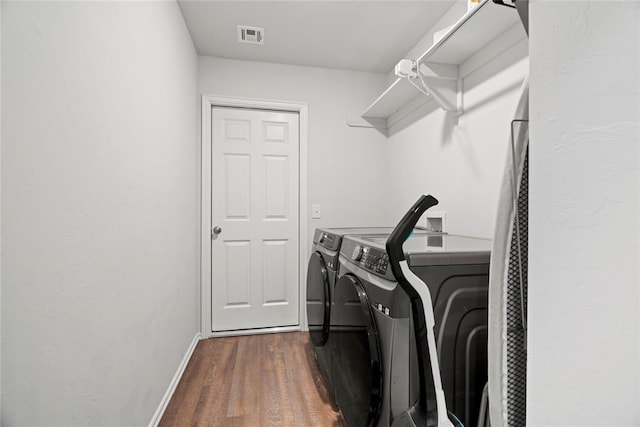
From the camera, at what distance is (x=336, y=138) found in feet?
9.24

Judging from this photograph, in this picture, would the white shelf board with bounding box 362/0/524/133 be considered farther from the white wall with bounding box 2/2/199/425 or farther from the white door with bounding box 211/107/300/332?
the white wall with bounding box 2/2/199/425

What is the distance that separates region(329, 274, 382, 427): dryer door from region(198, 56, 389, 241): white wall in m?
1.43

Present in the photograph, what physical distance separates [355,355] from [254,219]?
1739 millimetres

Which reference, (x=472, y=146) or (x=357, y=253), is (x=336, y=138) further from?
(x=357, y=253)

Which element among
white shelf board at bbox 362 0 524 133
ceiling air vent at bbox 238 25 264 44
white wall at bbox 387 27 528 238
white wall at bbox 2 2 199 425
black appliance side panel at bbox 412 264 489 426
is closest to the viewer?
white wall at bbox 2 2 199 425

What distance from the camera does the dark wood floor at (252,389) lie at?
5.20ft

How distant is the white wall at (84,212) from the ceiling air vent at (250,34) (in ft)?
1.96

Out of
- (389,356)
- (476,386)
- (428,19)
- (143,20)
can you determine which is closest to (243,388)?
(389,356)

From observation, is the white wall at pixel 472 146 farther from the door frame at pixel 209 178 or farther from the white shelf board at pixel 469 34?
the door frame at pixel 209 178

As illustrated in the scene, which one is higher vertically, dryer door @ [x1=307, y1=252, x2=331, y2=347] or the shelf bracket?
the shelf bracket

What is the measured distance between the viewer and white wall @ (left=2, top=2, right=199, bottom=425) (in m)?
0.67

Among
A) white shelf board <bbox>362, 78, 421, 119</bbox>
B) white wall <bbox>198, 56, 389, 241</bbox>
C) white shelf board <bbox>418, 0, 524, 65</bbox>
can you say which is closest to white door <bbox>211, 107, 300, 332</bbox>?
white wall <bbox>198, 56, 389, 241</bbox>
